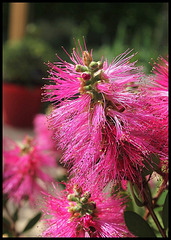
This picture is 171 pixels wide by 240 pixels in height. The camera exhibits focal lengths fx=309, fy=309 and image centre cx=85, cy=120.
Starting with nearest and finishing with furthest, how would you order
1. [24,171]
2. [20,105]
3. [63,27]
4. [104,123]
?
[104,123] < [24,171] < [20,105] < [63,27]

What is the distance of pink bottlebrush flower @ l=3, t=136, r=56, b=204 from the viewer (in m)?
0.93

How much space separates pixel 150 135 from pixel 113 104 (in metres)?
0.07

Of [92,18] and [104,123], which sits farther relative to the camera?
[92,18]

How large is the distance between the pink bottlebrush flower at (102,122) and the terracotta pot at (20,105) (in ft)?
9.58

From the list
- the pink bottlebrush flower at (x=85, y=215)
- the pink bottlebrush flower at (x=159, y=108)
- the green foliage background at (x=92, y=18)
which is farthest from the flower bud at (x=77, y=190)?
the green foliage background at (x=92, y=18)

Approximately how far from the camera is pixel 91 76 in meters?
0.47

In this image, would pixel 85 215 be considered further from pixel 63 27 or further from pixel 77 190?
pixel 63 27

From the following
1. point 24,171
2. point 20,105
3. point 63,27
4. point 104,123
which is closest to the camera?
point 104,123

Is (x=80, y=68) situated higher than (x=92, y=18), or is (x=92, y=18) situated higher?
(x=92, y=18)

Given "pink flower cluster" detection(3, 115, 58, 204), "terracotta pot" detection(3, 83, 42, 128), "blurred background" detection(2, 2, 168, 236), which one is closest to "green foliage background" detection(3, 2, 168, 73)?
"blurred background" detection(2, 2, 168, 236)

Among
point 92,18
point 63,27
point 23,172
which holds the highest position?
point 92,18

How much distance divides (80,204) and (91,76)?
0.22 metres

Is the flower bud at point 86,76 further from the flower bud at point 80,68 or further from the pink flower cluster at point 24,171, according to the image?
the pink flower cluster at point 24,171

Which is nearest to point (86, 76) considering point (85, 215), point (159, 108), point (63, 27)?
point (159, 108)
